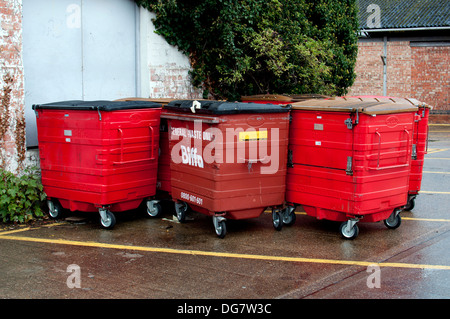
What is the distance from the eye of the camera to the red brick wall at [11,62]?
8.38m

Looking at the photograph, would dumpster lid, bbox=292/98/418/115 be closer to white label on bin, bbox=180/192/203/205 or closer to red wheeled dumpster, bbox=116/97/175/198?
white label on bin, bbox=180/192/203/205

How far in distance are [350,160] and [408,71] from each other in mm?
24883

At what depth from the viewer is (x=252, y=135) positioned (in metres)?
7.46

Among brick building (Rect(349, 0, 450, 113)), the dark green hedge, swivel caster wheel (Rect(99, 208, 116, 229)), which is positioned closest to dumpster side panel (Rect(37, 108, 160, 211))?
swivel caster wheel (Rect(99, 208, 116, 229))

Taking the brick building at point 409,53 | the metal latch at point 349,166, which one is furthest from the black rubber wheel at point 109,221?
the brick building at point 409,53

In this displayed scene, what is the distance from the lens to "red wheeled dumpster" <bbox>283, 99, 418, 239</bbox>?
7188 mm

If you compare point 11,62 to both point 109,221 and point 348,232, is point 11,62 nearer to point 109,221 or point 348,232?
point 109,221

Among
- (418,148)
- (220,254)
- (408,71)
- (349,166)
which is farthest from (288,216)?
(408,71)

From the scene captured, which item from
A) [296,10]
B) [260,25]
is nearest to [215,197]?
[260,25]

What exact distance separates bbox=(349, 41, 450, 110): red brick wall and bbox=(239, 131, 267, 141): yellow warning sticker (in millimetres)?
24588

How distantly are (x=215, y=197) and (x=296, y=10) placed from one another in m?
7.80

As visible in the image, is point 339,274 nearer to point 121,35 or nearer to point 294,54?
point 121,35

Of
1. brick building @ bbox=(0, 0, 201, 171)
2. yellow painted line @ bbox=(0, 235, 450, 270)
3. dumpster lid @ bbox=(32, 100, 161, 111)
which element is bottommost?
yellow painted line @ bbox=(0, 235, 450, 270)

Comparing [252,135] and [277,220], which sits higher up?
[252,135]
